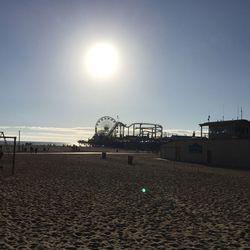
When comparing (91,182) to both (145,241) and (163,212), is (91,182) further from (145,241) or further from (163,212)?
(145,241)

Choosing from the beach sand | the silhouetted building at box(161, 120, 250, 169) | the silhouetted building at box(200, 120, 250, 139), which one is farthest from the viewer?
the silhouetted building at box(200, 120, 250, 139)

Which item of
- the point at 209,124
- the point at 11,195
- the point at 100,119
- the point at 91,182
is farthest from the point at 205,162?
the point at 100,119

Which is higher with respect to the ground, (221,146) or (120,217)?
(221,146)

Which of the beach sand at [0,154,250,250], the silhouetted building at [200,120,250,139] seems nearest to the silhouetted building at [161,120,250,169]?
the silhouetted building at [200,120,250,139]

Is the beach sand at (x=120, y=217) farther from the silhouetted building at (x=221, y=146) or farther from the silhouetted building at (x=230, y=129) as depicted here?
the silhouetted building at (x=230, y=129)

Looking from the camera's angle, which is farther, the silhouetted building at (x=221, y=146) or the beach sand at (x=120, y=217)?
the silhouetted building at (x=221, y=146)

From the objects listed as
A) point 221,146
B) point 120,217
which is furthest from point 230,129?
point 120,217

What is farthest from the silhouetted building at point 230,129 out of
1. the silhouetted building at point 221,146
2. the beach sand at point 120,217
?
the beach sand at point 120,217

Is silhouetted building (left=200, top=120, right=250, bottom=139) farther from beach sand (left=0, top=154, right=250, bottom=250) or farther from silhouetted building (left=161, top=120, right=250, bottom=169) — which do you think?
beach sand (left=0, top=154, right=250, bottom=250)

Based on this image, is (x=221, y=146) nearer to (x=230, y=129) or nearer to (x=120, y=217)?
(x=230, y=129)

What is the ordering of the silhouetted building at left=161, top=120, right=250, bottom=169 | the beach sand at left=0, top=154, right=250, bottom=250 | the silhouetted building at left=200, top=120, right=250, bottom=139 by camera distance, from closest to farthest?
the beach sand at left=0, top=154, right=250, bottom=250, the silhouetted building at left=161, top=120, right=250, bottom=169, the silhouetted building at left=200, top=120, right=250, bottom=139


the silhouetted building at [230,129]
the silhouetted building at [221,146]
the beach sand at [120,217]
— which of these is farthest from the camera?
the silhouetted building at [230,129]

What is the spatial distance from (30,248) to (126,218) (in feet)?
16.4

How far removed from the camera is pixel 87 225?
506 inches
